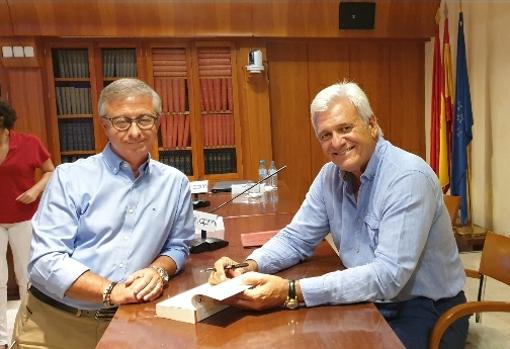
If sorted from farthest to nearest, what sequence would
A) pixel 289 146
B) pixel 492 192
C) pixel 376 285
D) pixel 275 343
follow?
pixel 289 146 → pixel 492 192 → pixel 376 285 → pixel 275 343

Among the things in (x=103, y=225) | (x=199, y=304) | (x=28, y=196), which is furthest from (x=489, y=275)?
(x=28, y=196)

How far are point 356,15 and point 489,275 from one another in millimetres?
3441

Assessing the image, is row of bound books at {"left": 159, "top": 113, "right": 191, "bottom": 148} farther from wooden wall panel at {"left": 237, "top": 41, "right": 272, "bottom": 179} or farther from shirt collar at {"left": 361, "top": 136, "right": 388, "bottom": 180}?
shirt collar at {"left": 361, "top": 136, "right": 388, "bottom": 180}

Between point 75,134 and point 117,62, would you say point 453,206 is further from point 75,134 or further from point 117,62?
point 75,134

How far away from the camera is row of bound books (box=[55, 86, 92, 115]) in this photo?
4.48m

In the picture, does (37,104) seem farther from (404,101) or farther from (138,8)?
(404,101)

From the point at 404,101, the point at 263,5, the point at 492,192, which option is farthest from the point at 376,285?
the point at 404,101

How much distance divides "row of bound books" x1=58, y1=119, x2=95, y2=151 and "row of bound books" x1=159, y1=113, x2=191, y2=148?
717mm

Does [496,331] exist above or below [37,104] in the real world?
below

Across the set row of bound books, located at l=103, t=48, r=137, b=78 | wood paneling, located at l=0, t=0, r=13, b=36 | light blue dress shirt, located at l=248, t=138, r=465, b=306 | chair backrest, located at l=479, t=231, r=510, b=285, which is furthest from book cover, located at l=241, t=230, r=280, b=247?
wood paneling, located at l=0, t=0, r=13, b=36

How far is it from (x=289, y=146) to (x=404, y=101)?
57.1 inches

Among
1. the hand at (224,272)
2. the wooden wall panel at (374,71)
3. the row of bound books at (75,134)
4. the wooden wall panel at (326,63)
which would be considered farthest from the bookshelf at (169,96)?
the hand at (224,272)

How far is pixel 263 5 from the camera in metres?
4.48

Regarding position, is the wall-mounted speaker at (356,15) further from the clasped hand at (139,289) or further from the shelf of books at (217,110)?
the clasped hand at (139,289)
